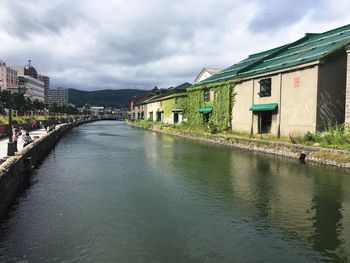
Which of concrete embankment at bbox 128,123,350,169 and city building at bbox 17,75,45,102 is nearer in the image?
concrete embankment at bbox 128,123,350,169

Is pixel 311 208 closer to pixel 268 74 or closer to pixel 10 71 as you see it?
pixel 268 74

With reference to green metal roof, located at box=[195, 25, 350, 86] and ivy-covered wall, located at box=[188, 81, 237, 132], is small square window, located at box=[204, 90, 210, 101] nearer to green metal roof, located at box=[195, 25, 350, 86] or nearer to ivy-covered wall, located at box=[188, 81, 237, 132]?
ivy-covered wall, located at box=[188, 81, 237, 132]

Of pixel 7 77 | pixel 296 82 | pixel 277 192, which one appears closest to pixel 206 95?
pixel 296 82

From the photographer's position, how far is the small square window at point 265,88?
109ft

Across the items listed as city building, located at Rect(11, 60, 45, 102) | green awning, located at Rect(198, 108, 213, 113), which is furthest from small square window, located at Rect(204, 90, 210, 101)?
city building, located at Rect(11, 60, 45, 102)

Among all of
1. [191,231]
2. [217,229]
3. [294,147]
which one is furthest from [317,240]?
[294,147]

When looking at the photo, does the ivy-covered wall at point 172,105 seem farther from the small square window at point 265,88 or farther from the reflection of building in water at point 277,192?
the reflection of building in water at point 277,192

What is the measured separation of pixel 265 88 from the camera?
33688 mm

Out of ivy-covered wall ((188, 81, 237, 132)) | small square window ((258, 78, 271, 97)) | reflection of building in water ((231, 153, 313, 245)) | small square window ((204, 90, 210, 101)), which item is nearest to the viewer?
reflection of building in water ((231, 153, 313, 245))

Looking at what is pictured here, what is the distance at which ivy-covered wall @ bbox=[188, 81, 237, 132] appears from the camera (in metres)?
40.7

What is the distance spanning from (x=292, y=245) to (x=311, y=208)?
13.2 feet

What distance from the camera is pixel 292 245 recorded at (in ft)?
30.7

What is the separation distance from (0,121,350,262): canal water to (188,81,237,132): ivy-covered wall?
20.6 m

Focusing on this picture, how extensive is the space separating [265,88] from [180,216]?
81.0 feet
